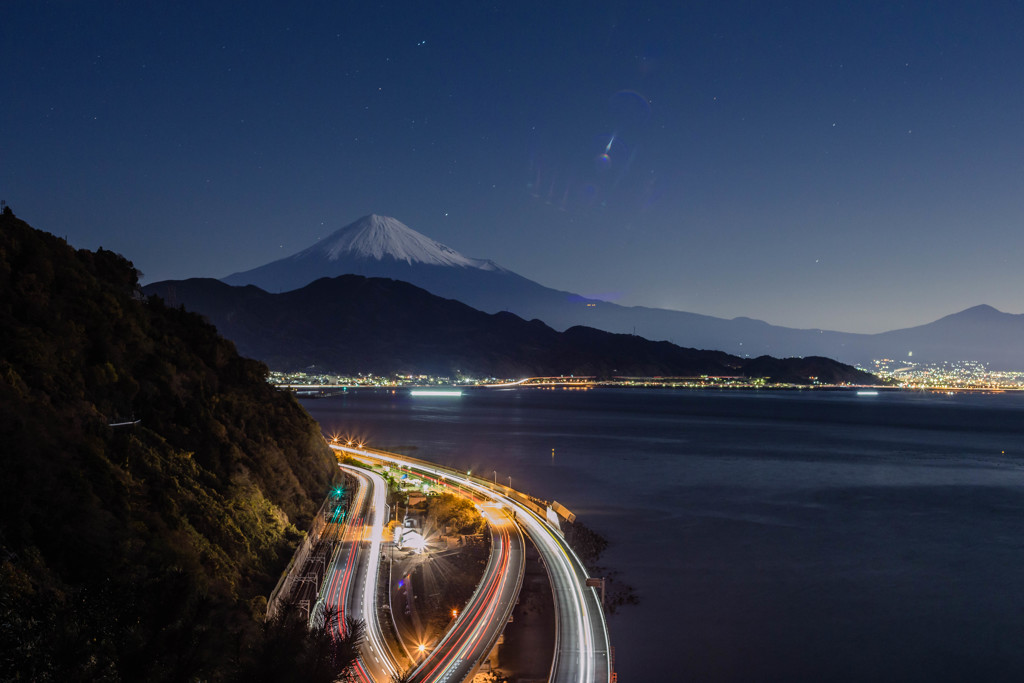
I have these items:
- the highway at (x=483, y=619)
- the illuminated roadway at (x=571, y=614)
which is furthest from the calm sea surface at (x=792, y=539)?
the highway at (x=483, y=619)

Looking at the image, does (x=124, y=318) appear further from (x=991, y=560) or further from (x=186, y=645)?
(x=991, y=560)

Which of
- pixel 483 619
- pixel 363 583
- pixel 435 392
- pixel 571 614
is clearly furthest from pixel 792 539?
pixel 435 392

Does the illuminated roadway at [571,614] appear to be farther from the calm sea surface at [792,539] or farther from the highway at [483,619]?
the calm sea surface at [792,539]

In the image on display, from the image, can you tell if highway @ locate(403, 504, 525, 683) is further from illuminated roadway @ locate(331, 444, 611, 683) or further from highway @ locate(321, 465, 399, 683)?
highway @ locate(321, 465, 399, 683)

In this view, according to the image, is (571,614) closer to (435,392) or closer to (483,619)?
(483,619)

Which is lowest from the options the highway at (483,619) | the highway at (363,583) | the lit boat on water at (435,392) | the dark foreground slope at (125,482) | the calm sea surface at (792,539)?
the calm sea surface at (792,539)

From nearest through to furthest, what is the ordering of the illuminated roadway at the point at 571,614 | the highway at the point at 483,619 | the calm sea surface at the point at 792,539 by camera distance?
the highway at the point at 483,619 → the illuminated roadway at the point at 571,614 → the calm sea surface at the point at 792,539
